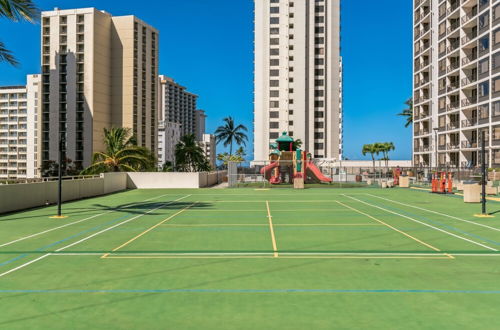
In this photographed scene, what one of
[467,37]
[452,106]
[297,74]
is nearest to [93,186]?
[452,106]

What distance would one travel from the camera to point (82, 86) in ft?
354

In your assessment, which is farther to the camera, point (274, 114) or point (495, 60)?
point (274, 114)

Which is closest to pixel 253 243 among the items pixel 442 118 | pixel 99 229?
pixel 99 229

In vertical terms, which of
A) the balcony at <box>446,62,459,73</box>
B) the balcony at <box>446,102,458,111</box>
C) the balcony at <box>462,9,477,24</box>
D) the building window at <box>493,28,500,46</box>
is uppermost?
the balcony at <box>462,9,477,24</box>

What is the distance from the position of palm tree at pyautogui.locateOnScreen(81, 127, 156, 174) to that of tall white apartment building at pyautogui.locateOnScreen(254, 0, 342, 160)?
2526 inches

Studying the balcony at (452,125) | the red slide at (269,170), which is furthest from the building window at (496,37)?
the red slide at (269,170)

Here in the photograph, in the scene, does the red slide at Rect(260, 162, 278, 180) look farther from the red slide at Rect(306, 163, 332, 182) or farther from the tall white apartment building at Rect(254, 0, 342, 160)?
the tall white apartment building at Rect(254, 0, 342, 160)

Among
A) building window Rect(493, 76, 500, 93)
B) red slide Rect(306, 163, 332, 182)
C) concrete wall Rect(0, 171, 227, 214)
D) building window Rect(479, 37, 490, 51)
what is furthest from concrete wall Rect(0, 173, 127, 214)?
building window Rect(479, 37, 490, 51)

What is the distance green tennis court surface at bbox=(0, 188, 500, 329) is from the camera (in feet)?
24.5

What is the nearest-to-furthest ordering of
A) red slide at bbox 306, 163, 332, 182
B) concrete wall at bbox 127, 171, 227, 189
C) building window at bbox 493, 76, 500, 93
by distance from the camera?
concrete wall at bbox 127, 171, 227, 189, red slide at bbox 306, 163, 332, 182, building window at bbox 493, 76, 500, 93

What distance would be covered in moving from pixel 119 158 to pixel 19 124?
464 feet

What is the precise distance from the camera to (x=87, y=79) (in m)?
108

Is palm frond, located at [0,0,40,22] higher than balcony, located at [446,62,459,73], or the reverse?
balcony, located at [446,62,459,73]

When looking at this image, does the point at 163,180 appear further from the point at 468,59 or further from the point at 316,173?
the point at 468,59
